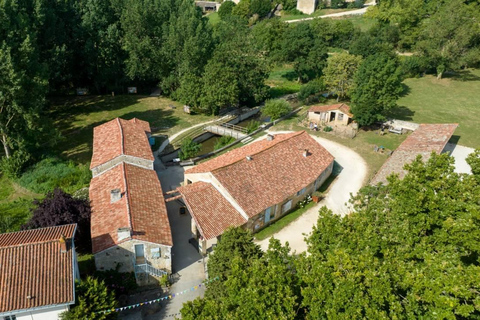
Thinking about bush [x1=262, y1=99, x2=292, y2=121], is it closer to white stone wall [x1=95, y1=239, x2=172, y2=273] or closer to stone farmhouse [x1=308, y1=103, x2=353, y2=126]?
stone farmhouse [x1=308, y1=103, x2=353, y2=126]

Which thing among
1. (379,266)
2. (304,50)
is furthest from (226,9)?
(379,266)

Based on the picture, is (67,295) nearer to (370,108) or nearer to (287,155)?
(287,155)

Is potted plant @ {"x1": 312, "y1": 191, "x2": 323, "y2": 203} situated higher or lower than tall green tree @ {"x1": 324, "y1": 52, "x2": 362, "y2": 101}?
lower

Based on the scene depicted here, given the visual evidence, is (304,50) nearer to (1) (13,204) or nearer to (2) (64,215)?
(1) (13,204)

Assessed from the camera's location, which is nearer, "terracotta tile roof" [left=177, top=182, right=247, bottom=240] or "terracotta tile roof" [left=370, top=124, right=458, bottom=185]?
"terracotta tile roof" [left=177, top=182, right=247, bottom=240]

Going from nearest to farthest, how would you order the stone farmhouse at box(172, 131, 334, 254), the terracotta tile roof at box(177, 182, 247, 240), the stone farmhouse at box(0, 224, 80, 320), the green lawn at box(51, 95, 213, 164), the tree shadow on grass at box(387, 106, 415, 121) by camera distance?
1. the stone farmhouse at box(0, 224, 80, 320)
2. the terracotta tile roof at box(177, 182, 247, 240)
3. the stone farmhouse at box(172, 131, 334, 254)
4. the green lawn at box(51, 95, 213, 164)
5. the tree shadow on grass at box(387, 106, 415, 121)

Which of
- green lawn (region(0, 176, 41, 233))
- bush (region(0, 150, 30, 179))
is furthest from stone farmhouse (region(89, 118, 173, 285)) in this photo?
bush (region(0, 150, 30, 179))
